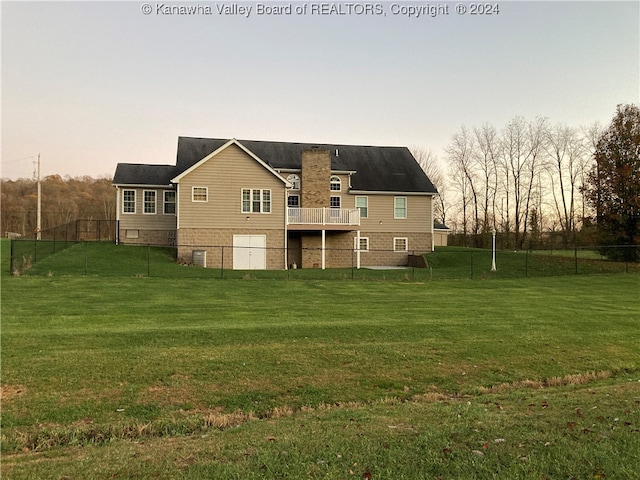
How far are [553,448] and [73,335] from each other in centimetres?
922

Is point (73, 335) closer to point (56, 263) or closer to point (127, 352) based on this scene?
point (127, 352)

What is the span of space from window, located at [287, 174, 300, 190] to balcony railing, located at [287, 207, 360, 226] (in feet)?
9.80

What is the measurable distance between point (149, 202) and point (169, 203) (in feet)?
4.25

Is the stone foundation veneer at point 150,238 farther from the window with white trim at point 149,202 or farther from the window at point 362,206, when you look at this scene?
the window at point 362,206

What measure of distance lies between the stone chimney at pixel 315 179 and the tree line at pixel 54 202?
4827 centimetres

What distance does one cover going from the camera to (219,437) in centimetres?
521

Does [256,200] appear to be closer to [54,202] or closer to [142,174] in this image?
[142,174]

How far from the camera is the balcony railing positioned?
29.2 meters

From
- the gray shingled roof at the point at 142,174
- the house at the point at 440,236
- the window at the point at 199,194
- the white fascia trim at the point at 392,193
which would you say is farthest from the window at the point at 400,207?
the house at the point at 440,236

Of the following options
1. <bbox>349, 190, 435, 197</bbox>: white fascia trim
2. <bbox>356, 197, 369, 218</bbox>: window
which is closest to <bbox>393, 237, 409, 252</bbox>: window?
<bbox>356, 197, 369, 218</bbox>: window

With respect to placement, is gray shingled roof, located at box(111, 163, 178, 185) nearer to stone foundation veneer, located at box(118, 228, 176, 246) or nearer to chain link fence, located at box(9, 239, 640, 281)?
stone foundation veneer, located at box(118, 228, 176, 246)

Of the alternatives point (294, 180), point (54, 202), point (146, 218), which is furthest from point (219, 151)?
point (54, 202)

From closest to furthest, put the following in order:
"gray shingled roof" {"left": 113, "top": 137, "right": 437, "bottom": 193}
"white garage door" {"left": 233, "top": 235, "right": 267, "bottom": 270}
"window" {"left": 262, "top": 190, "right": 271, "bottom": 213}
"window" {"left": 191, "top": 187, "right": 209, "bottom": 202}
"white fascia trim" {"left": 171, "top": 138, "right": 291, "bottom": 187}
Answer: "white fascia trim" {"left": 171, "top": 138, "right": 291, "bottom": 187} → "window" {"left": 191, "top": 187, "right": 209, "bottom": 202} → "white garage door" {"left": 233, "top": 235, "right": 267, "bottom": 270} → "window" {"left": 262, "top": 190, "right": 271, "bottom": 213} → "gray shingled roof" {"left": 113, "top": 137, "right": 437, "bottom": 193}

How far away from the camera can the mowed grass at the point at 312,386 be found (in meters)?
4.24
